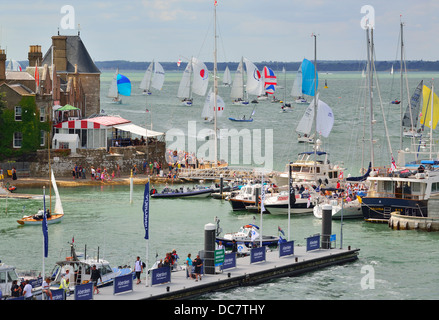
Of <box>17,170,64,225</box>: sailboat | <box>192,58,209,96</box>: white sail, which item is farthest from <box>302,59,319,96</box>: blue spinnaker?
<box>17,170,64,225</box>: sailboat

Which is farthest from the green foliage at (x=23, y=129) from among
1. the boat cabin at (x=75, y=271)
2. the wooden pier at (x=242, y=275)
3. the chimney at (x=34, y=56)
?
the boat cabin at (x=75, y=271)

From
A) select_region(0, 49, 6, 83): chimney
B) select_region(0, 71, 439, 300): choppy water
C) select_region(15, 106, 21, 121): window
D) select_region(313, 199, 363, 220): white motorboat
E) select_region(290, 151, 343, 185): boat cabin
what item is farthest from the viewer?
select_region(15, 106, 21, 121): window

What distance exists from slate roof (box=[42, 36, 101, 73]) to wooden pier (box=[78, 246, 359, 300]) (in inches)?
2246

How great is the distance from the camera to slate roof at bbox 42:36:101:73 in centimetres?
10738

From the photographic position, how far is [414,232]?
212ft

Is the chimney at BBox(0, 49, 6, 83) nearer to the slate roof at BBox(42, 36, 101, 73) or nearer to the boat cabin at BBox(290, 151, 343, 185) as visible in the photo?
the slate roof at BBox(42, 36, 101, 73)

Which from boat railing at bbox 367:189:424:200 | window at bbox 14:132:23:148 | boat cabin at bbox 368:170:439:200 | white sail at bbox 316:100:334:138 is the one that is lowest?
boat railing at bbox 367:189:424:200

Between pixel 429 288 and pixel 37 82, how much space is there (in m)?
52.8

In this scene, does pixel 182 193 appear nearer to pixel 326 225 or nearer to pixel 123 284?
pixel 326 225

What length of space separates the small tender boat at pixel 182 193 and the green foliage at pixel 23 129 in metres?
15.8

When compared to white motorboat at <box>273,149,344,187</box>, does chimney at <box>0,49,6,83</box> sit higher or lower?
higher

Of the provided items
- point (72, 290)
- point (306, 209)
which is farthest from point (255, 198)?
point (72, 290)

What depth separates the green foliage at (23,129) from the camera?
89750 millimetres
